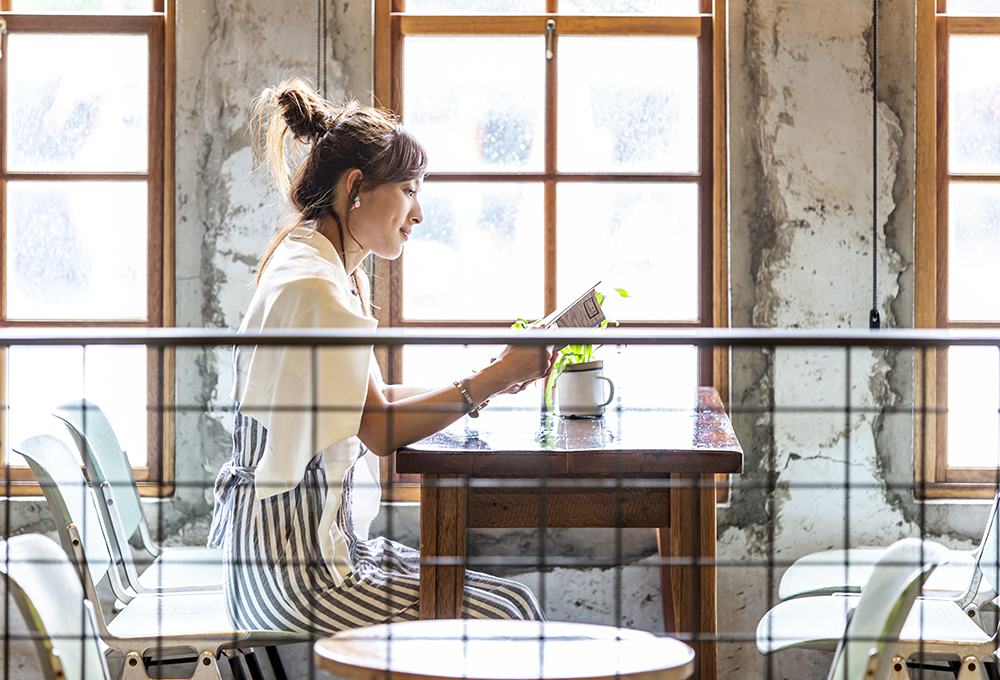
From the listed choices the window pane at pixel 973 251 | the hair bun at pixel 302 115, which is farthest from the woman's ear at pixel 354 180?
the window pane at pixel 973 251

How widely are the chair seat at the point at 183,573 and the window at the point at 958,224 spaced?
2.06 meters

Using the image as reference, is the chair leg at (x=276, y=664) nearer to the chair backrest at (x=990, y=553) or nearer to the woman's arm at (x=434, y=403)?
the woman's arm at (x=434, y=403)

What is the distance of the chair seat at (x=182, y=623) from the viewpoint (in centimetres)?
181

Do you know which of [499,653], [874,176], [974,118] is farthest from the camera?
[974,118]

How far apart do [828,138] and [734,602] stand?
1432mm

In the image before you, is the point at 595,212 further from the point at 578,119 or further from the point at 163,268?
the point at 163,268

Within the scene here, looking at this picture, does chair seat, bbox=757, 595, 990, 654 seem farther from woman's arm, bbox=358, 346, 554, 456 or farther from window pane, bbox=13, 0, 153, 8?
window pane, bbox=13, 0, 153, 8

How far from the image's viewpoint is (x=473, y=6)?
2.84 m

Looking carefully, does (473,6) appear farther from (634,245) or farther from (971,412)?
(971,412)

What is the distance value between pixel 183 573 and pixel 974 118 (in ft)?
8.73

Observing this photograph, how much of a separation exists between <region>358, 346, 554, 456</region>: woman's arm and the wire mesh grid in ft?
0.09

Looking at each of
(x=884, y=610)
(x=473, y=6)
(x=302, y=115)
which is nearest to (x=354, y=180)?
(x=302, y=115)

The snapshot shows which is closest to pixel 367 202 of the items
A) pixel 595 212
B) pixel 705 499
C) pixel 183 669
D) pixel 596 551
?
pixel 705 499

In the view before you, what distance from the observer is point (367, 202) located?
192cm
